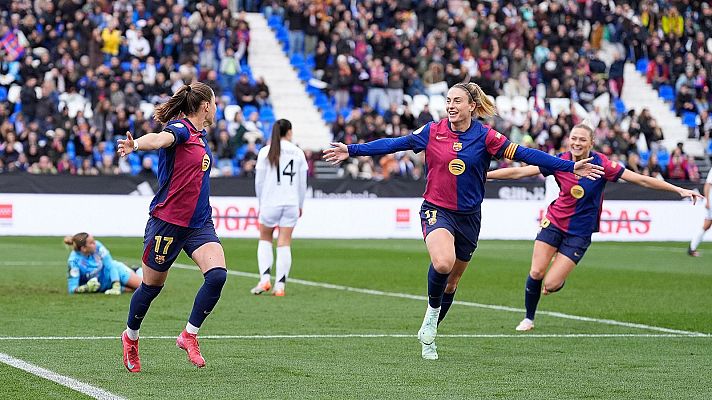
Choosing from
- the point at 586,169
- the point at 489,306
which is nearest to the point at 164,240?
the point at 586,169

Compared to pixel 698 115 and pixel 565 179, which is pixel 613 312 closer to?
pixel 565 179

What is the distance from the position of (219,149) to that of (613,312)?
20163 mm

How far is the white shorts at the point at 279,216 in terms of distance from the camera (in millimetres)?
17000

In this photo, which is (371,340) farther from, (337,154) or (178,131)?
(178,131)

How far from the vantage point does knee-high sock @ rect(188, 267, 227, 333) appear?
9.43 metres

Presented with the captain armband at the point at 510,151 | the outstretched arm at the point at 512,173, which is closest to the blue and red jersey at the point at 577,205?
the outstretched arm at the point at 512,173

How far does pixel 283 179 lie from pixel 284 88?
904 inches

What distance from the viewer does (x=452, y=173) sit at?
1066 centimetres

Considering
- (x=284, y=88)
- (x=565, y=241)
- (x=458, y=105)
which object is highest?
(x=458, y=105)

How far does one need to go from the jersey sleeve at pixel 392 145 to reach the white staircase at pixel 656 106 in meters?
31.9

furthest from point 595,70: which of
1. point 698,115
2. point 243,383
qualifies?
point 243,383

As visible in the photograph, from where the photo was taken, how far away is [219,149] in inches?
1329

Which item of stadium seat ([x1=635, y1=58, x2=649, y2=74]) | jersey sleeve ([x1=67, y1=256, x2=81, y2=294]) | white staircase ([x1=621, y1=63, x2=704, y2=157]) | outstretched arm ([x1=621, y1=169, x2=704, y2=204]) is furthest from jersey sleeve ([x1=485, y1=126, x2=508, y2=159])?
stadium seat ([x1=635, y1=58, x2=649, y2=74])

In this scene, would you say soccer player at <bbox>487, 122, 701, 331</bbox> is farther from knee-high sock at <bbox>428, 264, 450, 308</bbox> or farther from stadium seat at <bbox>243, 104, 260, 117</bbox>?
stadium seat at <bbox>243, 104, 260, 117</bbox>
